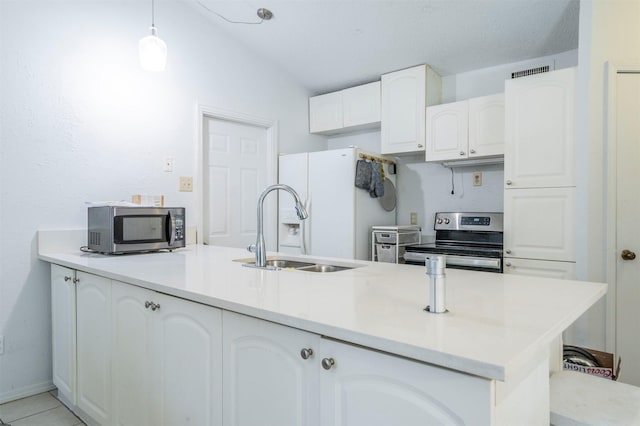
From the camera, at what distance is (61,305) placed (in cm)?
217

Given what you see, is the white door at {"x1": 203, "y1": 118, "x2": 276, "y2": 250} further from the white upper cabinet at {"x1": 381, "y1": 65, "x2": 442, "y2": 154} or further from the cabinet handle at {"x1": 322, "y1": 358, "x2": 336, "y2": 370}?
the cabinet handle at {"x1": 322, "y1": 358, "x2": 336, "y2": 370}

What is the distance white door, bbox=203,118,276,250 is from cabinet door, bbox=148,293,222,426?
6.62 feet

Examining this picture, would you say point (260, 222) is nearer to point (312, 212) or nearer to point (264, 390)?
point (264, 390)

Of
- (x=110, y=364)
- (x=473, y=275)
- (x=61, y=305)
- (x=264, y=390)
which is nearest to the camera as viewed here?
(x=264, y=390)

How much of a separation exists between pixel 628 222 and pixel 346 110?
2511 millimetres

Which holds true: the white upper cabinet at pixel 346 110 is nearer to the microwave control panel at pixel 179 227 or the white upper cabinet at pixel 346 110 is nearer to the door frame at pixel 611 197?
the door frame at pixel 611 197

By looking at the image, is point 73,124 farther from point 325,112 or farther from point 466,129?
point 466,129

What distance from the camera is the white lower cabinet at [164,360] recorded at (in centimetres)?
122

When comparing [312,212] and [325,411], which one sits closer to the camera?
[325,411]

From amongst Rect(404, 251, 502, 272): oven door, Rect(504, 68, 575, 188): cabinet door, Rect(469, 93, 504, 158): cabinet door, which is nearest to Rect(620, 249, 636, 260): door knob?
Rect(504, 68, 575, 188): cabinet door

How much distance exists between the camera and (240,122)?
3656mm

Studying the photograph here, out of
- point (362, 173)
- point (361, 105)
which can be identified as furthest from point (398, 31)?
point (362, 173)

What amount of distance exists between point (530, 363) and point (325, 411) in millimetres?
461

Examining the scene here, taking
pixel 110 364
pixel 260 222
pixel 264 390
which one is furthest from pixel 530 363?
pixel 110 364
